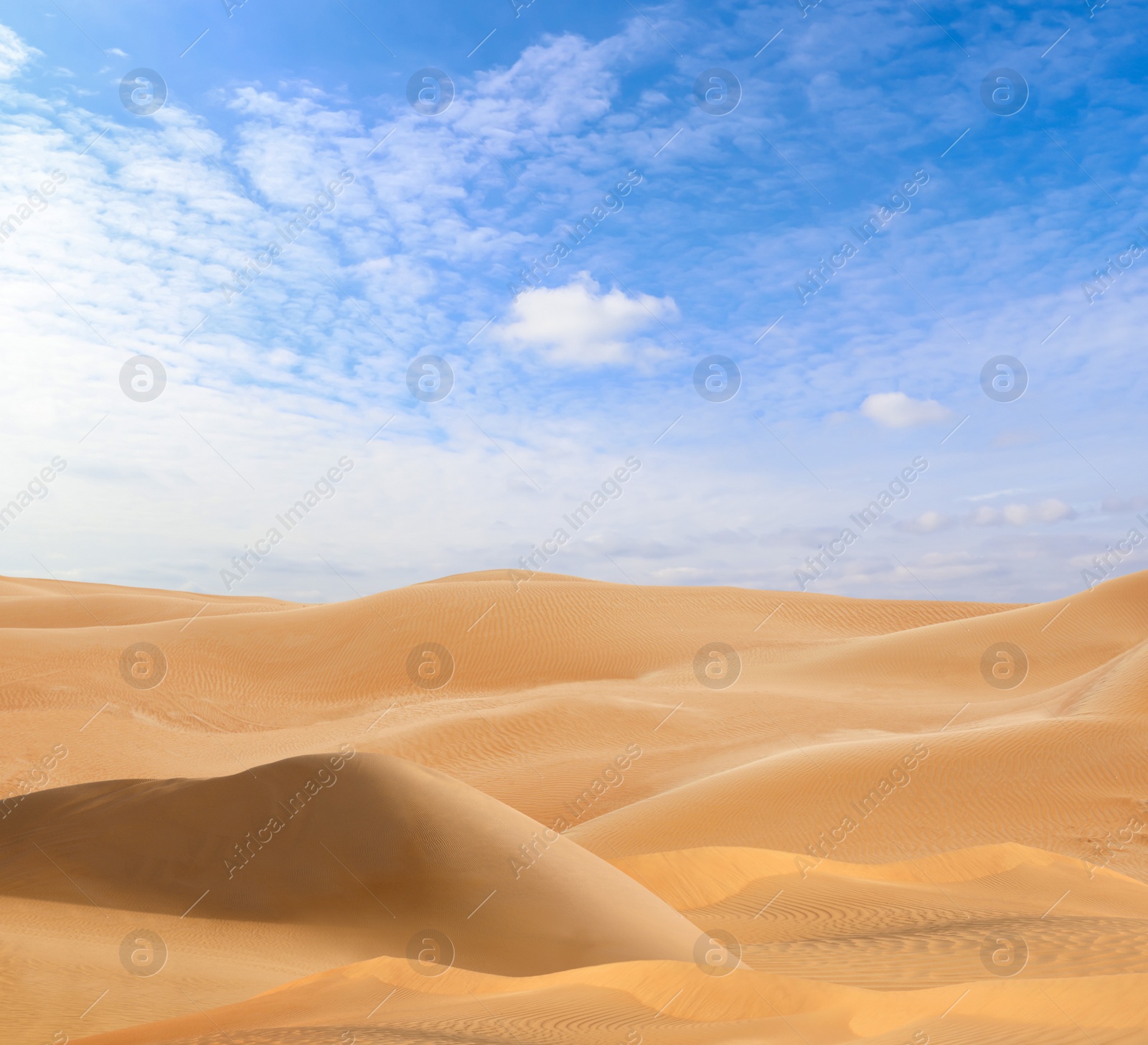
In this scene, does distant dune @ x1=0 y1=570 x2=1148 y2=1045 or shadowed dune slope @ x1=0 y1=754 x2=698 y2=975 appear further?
shadowed dune slope @ x1=0 y1=754 x2=698 y2=975

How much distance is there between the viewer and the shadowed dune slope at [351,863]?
6.87 metres

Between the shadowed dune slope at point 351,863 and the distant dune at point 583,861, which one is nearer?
the distant dune at point 583,861

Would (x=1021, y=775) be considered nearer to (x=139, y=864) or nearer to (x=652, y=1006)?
(x=652, y=1006)

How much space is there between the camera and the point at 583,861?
792 cm

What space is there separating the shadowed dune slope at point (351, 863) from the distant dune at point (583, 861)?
0.03m

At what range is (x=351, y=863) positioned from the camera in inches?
301

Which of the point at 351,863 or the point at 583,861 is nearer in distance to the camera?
the point at 351,863

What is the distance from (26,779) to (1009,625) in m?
25.0

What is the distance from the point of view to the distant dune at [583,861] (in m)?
5.09

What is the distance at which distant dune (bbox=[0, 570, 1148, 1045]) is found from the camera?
5094 mm

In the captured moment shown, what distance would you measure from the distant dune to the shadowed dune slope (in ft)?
0.09

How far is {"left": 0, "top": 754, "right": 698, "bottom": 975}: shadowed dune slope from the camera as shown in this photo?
6.87 meters

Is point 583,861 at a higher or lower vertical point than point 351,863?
lower

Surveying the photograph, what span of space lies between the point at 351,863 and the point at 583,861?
195 centimetres
